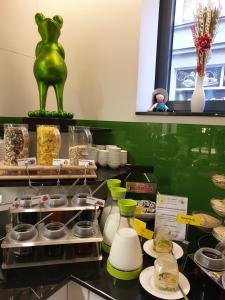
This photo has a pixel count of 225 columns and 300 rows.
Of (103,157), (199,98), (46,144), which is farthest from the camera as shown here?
(103,157)

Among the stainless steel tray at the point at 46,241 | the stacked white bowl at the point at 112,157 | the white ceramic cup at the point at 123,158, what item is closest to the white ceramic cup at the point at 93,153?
the stacked white bowl at the point at 112,157

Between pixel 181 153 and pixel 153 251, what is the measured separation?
52 centimetres

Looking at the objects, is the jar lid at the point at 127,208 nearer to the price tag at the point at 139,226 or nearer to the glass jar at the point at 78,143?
the price tag at the point at 139,226

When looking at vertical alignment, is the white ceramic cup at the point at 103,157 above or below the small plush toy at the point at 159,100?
below

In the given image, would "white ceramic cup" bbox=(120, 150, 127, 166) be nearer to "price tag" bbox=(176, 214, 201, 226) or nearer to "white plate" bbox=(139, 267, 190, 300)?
"price tag" bbox=(176, 214, 201, 226)

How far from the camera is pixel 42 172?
1.06 m

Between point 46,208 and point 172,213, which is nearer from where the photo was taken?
point 46,208

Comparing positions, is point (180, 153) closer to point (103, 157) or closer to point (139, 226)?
point (103, 157)

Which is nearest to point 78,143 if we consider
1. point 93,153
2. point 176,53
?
Answer: point 93,153

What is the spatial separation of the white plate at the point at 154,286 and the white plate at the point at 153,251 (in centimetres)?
8

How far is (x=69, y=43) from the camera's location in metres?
1.62

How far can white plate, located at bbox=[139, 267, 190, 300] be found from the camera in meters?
0.68

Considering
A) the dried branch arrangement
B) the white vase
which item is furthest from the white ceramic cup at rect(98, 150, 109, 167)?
the dried branch arrangement

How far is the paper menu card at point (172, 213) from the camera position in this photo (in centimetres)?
99
